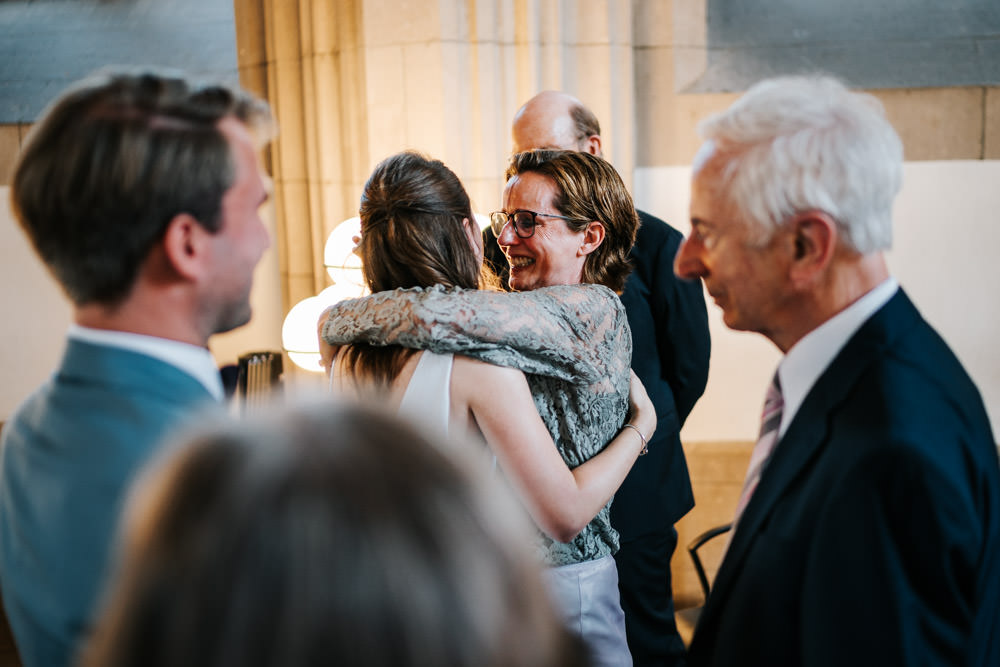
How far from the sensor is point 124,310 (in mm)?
1030

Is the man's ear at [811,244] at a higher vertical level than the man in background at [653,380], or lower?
higher

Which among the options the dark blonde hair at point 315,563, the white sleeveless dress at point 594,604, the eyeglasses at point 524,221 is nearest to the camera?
the dark blonde hair at point 315,563

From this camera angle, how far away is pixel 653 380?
113 inches

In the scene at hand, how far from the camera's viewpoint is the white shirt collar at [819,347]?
125 centimetres

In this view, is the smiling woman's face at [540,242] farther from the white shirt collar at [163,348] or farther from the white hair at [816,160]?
the white shirt collar at [163,348]

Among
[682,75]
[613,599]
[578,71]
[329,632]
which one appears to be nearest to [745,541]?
[613,599]

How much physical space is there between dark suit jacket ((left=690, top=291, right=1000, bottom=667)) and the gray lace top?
1.78ft

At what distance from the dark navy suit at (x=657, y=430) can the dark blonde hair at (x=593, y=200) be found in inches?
22.0

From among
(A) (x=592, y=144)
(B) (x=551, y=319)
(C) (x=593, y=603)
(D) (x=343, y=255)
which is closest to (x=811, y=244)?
(B) (x=551, y=319)

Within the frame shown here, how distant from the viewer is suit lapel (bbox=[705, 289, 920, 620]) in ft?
3.93

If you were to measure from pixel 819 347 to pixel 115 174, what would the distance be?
1008 mm

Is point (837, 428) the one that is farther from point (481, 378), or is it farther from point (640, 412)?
point (640, 412)

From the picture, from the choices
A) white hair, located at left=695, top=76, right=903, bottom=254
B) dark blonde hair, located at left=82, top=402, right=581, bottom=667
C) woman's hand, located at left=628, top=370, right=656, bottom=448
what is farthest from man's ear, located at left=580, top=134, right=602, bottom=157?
dark blonde hair, located at left=82, top=402, right=581, bottom=667

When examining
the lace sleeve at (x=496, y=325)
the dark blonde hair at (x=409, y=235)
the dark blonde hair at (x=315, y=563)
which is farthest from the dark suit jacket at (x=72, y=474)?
the dark blonde hair at (x=409, y=235)
